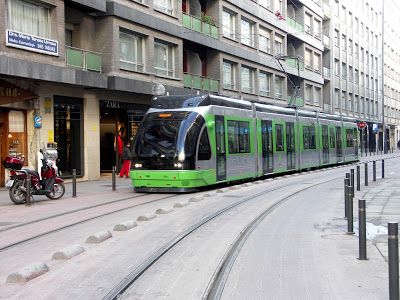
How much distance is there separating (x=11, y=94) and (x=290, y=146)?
40.4 feet

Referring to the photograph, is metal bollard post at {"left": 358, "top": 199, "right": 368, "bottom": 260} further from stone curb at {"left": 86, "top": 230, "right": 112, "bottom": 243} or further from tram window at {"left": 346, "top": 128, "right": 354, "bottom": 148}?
tram window at {"left": 346, "top": 128, "right": 354, "bottom": 148}

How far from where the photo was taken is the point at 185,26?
2727cm

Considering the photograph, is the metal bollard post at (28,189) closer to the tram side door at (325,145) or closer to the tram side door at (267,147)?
the tram side door at (267,147)

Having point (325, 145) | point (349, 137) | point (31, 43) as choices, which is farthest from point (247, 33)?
point (31, 43)

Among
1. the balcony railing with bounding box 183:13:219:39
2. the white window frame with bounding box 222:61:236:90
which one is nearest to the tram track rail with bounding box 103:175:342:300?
the balcony railing with bounding box 183:13:219:39

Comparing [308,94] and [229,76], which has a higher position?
[308,94]

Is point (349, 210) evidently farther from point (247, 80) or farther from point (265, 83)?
point (265, 83)

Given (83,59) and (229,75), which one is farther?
(229,75)

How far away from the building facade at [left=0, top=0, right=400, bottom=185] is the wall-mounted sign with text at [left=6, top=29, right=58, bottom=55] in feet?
0.12

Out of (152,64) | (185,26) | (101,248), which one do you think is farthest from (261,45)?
(101,248)

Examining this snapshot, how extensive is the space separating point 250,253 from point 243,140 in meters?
11.3

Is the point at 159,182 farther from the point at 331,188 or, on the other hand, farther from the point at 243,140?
the point at 331,188

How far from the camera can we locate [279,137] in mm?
22047

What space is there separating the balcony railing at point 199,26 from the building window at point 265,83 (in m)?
8.76
